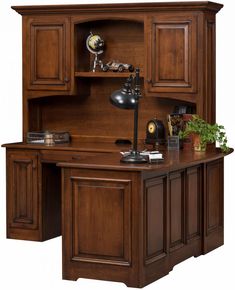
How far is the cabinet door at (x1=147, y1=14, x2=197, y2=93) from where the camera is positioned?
8.53 m

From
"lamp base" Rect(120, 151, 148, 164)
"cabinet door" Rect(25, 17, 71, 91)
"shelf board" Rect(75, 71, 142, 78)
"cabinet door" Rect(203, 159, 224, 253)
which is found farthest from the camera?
"cabinet door" Rect(25, 17, 71, 91)

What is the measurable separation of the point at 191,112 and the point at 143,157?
63.3 inches

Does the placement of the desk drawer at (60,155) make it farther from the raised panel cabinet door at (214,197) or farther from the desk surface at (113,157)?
the raised panel cabinet door at (214,197)

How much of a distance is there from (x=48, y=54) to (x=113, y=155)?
5.51ft

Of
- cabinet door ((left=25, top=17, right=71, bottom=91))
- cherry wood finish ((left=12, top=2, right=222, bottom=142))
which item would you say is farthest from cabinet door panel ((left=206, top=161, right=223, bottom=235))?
cabinet door ((left=25, top=17, right=71, bottom=91))

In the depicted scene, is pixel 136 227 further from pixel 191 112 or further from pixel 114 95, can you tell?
pixel 191 112

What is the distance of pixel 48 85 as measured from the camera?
9219mm

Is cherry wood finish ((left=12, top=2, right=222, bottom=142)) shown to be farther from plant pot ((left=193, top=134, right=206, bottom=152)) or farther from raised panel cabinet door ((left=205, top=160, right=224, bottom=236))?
raised panel cabinet door ((left=205, top=160, right=224, bottom=236))

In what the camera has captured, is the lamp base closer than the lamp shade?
Yes

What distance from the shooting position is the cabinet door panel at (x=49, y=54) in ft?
29.9

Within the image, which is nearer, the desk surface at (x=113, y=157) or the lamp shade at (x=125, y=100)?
the desk surface at (x=113, y=157)

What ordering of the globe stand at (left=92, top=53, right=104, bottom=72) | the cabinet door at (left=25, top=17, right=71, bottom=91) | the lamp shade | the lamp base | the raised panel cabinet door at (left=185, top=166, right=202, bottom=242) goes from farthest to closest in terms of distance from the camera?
the globe stand at (left=92, top=53, right=104, bottom=72) < the cabinet door at (left=25, top=17, right=71, bottom=91) < the raised panel cabinet door at (left=185, top=166, right=202, bottom=242) < the lamp shade < the lamp base

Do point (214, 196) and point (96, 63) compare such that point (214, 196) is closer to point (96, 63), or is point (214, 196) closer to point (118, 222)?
point (118, 222)

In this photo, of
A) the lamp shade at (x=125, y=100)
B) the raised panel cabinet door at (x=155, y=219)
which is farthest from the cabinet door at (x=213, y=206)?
the lamp shade at (x=125, y=100)
